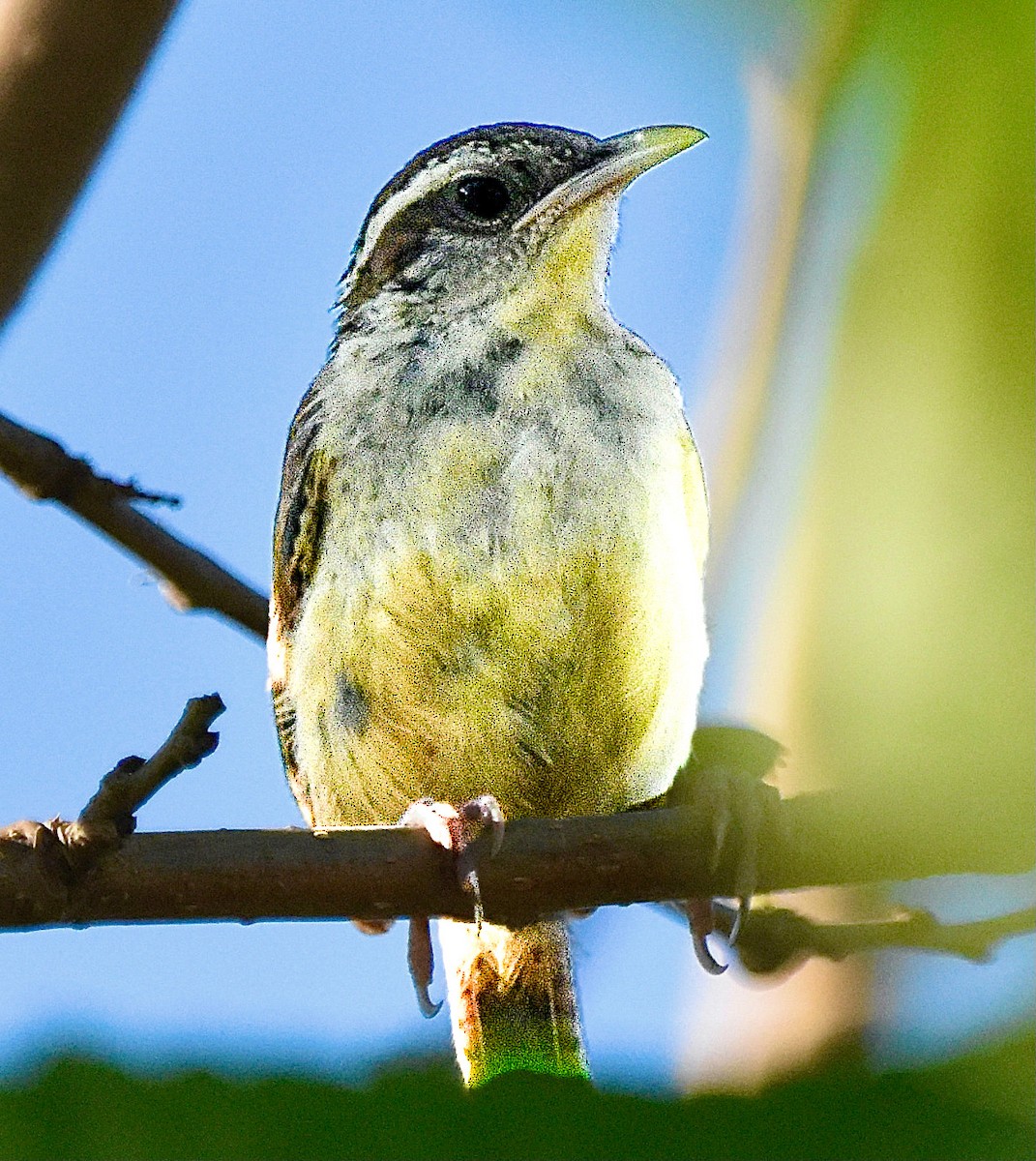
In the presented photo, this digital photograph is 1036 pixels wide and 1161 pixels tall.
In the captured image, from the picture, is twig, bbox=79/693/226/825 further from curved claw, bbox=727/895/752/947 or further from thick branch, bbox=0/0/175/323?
thick branch, bbox=0/0/175/323

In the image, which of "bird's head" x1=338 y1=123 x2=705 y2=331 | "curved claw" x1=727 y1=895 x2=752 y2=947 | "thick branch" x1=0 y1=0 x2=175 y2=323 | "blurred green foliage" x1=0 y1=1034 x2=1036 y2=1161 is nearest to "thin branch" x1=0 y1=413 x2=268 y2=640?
"bird's head" x1=338 y1=123 x2=705 y2=331

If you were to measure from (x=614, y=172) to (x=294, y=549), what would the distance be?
4.29 feet

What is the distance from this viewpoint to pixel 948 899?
2.54 meters

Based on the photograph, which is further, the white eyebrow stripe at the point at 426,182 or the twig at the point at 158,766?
the white eyebrow stripe at the point at 426,182

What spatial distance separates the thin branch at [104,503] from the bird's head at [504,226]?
33.1 inches

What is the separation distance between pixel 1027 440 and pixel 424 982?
250 cm

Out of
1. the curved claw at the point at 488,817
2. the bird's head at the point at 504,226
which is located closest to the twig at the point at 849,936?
the curved claw at the point at 488,817

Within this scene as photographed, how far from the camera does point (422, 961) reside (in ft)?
11.6

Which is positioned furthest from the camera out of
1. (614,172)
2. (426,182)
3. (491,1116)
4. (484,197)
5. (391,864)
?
(426,182)

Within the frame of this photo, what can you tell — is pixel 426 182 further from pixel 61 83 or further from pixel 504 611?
pixel 61 83

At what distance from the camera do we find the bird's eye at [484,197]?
425cm

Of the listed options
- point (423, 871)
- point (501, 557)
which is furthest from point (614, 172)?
point (423, 871)

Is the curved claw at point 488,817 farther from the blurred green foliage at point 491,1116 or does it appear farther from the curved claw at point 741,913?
the blurred green foliage at point 491,1116

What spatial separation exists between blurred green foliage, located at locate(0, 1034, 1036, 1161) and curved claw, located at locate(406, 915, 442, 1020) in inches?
96.2
